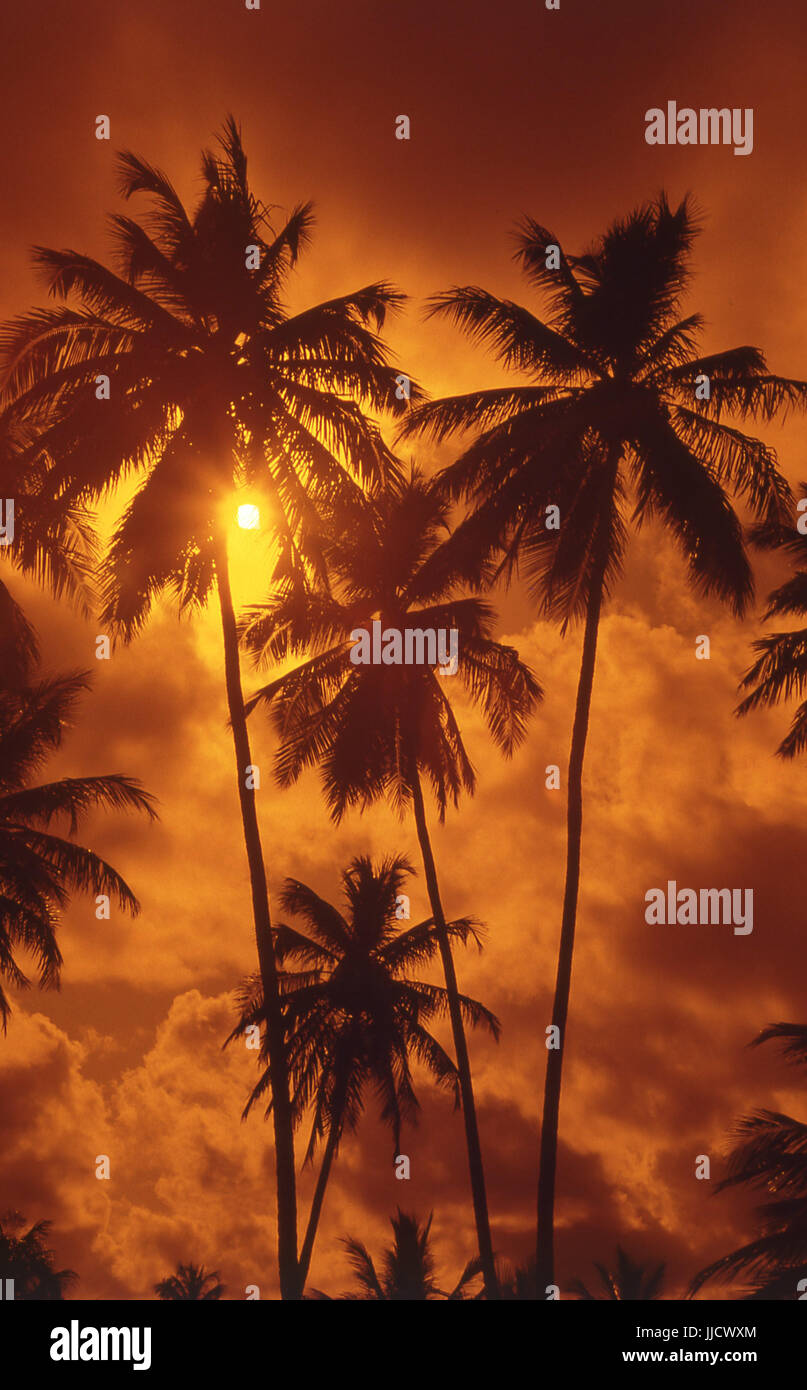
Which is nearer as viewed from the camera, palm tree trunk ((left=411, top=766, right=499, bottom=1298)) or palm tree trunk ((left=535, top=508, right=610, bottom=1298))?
palm tree trunk ((left=535, top=508, right=610, bottom=1298))

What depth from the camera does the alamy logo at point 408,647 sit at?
28.5 metres

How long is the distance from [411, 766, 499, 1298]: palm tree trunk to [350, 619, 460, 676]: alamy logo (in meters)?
2.56

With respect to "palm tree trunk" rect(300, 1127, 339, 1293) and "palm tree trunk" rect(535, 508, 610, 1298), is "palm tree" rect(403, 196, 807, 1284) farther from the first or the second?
"palm tree trunk" rect(300, 1127, 339, 1293)

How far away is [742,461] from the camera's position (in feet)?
68.2

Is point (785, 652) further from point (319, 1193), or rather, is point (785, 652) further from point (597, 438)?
point (319, 1193)

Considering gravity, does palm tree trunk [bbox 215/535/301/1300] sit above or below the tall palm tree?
below

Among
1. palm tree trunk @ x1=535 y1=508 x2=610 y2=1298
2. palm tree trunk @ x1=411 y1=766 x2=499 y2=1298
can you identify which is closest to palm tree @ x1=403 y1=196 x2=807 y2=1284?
palm tree trunk @ x1=535 y1=508 x2=610 y2=1298

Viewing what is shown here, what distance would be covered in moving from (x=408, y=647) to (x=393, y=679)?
31.0 inches

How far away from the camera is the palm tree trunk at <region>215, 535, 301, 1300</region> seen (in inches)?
755
